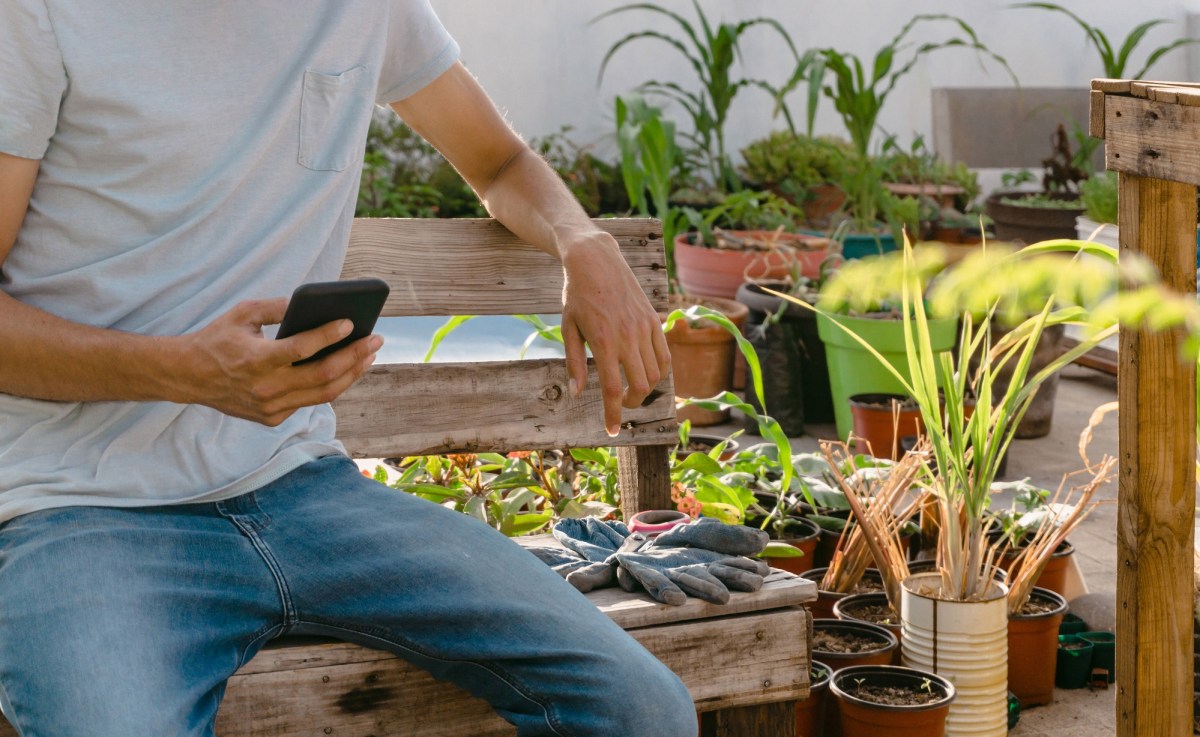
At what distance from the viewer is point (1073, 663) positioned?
2.31 m

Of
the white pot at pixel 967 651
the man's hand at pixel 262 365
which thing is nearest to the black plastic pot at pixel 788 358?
the white pot at pixel 967 651

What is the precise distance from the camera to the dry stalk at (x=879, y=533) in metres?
2.16

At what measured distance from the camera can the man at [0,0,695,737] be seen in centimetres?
117

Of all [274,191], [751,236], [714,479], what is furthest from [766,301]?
[274,191]

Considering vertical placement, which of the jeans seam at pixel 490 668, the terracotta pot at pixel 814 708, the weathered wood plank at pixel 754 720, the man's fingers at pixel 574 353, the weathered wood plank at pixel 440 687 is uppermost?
the man's fingers at pixel 574 353

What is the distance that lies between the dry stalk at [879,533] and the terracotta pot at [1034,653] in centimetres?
22

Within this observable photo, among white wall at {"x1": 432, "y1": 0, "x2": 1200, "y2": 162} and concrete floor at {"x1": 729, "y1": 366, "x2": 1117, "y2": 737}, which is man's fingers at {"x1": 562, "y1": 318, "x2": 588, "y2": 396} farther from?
white wall at {"x1": 432, "y1": 0, "x2": 1200, "y2": 162}

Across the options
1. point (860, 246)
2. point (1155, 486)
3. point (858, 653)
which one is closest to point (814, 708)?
point (858, 653)

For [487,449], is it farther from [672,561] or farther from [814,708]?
[814,708]

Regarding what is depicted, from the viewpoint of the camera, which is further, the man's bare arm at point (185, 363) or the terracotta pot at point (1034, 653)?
the terracotta pot at point (1034, 653)

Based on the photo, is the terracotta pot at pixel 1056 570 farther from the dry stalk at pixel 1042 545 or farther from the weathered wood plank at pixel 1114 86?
the weathered wood plank at pixel 1114 86

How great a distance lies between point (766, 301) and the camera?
3820mm

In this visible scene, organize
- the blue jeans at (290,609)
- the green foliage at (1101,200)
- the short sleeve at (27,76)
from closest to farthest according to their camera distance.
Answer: the blue jeans at (290,609) < the short sleeve at (27,76) < the green foliage at (1101,200)

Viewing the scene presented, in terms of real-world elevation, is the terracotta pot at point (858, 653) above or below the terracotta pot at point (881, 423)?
below
